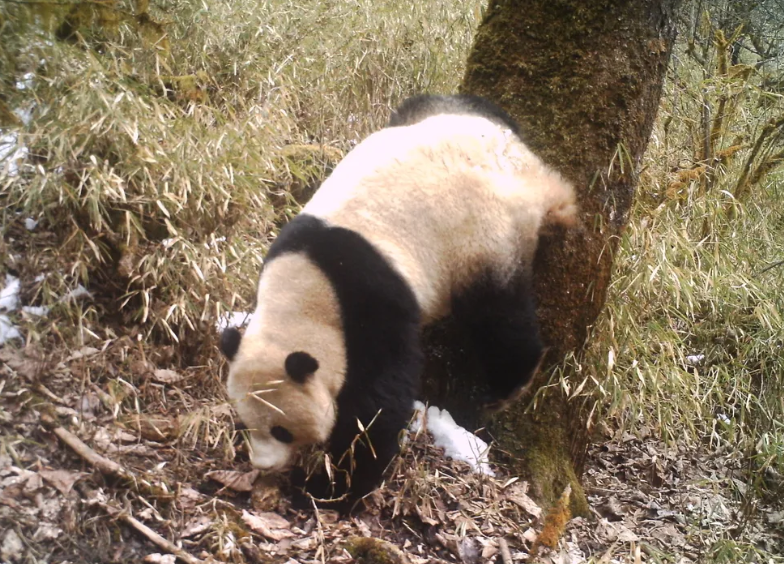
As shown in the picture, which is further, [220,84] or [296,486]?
[220,84]

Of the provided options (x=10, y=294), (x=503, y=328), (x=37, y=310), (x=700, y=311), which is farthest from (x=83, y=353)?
(x=700, y=311)

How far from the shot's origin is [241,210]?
3.33 meters

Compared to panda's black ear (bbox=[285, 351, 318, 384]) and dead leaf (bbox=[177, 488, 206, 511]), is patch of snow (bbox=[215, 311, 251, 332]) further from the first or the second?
dead leaf (bbox=[177, 488, 206, 511])

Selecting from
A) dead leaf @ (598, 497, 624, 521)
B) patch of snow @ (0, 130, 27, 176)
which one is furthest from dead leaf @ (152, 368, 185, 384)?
dead leaf @ (598, 497, 624, 521)

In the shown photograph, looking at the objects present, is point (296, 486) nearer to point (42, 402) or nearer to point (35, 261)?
point (42, 402)

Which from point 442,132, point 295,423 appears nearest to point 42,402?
point 295,423

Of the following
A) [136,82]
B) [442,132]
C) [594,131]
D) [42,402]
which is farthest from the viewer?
[136,82]

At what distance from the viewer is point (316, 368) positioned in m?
2.37

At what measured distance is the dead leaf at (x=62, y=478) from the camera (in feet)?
6.72

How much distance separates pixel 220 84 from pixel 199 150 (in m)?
1.17

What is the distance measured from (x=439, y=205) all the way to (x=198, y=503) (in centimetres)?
139

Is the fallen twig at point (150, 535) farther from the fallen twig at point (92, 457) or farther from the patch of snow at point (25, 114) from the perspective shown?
the patch of snow at point (25, 114)

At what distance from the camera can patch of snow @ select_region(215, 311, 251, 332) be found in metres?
3.03

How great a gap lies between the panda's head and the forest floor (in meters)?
0.17
